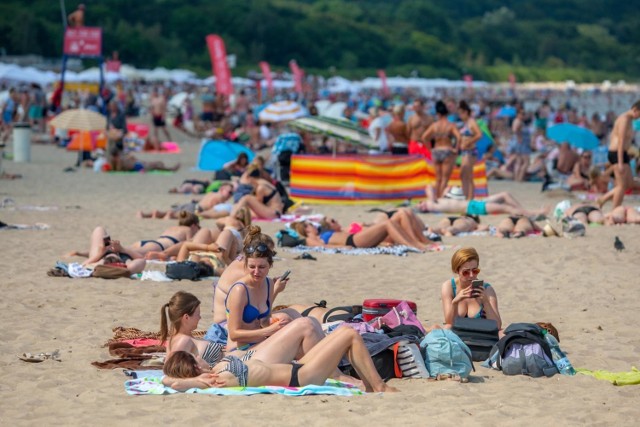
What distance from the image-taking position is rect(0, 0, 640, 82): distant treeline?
78.8 m

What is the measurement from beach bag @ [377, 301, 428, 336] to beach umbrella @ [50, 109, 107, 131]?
12828 millimetres

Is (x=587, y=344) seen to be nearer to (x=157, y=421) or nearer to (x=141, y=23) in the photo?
(x=157, y=421)

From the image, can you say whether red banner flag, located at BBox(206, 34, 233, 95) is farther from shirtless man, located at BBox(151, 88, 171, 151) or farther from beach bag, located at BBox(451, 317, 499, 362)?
beach bag, located at BBox(451, 317, 499, 362)

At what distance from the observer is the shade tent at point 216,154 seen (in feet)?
54.7

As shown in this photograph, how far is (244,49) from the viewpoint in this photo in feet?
294

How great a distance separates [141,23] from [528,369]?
3260 inches

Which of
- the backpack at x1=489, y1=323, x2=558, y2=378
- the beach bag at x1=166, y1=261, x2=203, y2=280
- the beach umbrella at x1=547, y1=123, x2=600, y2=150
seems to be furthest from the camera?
the beach umbrella at x1=547, y1=123, x2=600, y2=150

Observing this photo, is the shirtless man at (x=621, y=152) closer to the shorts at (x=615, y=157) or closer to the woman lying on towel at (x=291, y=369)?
the shorts at (x=615, y=157)

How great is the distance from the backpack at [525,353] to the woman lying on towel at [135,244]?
369 cm

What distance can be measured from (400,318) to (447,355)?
0.67 m

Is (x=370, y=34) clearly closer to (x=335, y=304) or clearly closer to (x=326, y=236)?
(x=326, y=236)

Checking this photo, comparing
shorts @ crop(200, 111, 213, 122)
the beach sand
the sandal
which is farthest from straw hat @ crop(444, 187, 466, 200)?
shorts @ crop(200, 111, 213, 122)

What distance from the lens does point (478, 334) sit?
232 inches

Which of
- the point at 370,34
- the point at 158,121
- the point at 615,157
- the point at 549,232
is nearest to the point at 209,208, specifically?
the point at 549,232
